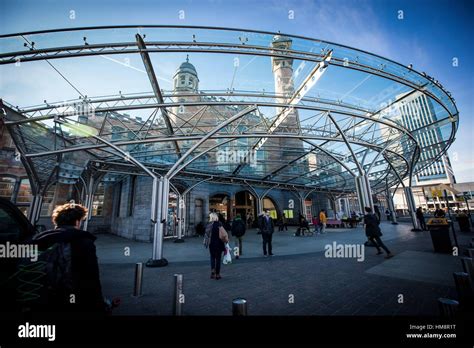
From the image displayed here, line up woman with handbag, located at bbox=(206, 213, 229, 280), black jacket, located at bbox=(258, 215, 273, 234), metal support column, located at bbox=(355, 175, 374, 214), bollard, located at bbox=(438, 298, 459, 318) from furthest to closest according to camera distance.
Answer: metal support column, located at bbox=(355, 175, 374, 214) → black jacket, located at bbox=(258, 215, 273, 234) → woman with handbag, located at bbox=(206, 213, 229, 280) → bollard, located at bbox=(438, 298, 459, 318)

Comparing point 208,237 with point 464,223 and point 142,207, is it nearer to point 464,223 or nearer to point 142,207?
point 142,207

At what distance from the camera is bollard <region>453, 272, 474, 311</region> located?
300 cm

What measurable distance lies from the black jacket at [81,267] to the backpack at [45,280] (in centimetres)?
6

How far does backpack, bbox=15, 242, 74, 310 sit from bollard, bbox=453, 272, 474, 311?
5.62 m

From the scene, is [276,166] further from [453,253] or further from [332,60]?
[453,253]

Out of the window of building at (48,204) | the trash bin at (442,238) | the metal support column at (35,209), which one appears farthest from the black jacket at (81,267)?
the window of building at (48,204)

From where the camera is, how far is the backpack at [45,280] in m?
1.83

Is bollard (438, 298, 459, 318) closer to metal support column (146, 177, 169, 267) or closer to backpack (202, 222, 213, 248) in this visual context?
backpack (202, 222, 213, 248)

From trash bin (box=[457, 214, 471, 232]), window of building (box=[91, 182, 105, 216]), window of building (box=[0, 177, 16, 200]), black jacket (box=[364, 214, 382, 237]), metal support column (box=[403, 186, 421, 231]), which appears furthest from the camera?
window of building (box=[91, 182, 105, 216])

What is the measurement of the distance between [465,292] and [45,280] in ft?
19.5

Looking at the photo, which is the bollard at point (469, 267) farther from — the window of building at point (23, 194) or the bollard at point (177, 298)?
the window of building at point (23, 194)

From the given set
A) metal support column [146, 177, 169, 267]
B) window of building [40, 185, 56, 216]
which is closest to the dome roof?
window of building [40, 185, 56, 216]

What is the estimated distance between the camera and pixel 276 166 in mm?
20250

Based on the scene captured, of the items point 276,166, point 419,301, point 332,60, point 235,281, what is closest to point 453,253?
point 419,301
